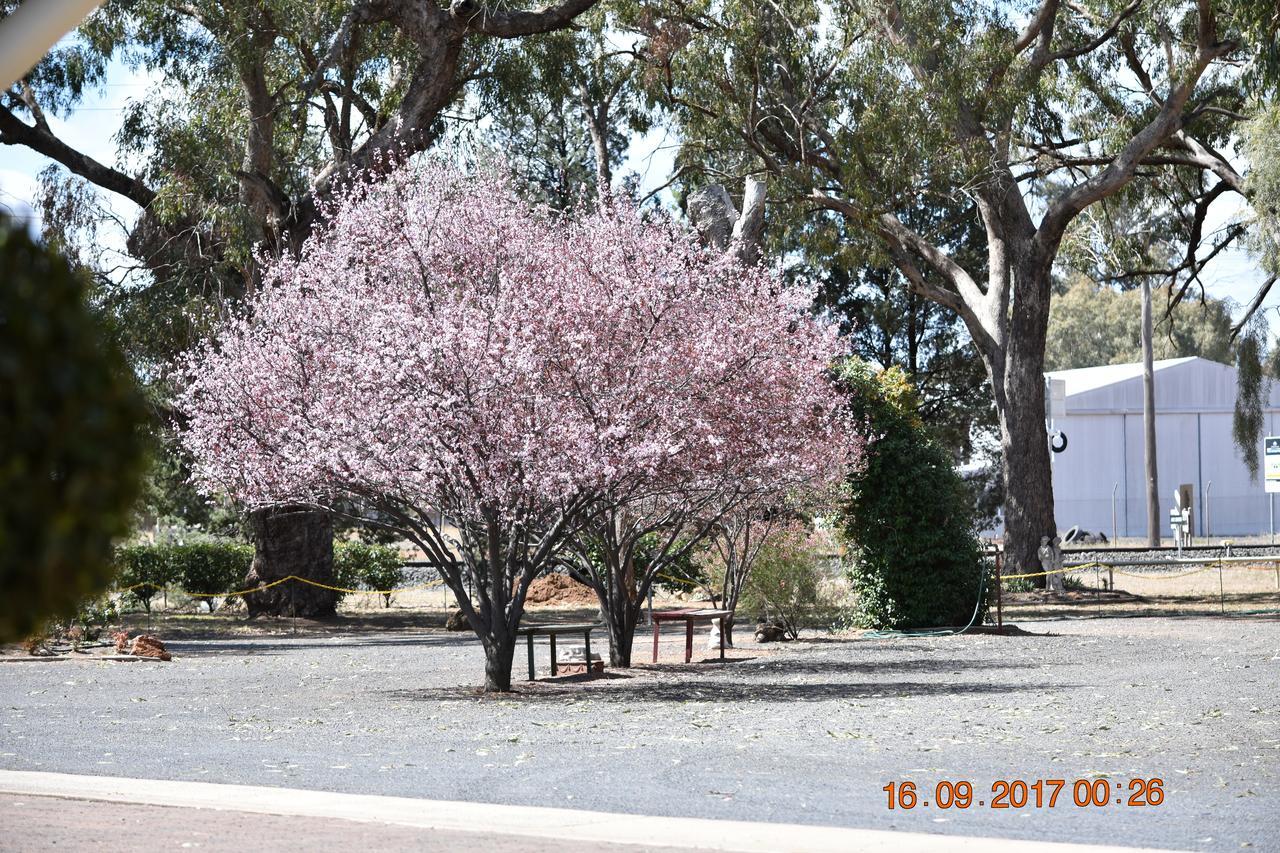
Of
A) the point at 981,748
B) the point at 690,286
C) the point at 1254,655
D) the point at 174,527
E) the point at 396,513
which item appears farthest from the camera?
the point at 174,527

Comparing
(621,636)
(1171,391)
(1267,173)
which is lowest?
(621,636)

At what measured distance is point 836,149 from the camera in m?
26.3

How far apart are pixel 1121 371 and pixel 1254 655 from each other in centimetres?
3867

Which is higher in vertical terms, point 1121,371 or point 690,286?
point 1121,371

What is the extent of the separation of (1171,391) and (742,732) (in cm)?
4483

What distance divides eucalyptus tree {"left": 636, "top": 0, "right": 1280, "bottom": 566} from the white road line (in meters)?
18.7

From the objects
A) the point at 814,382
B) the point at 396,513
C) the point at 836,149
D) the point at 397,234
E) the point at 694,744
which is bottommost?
the point at 694,744

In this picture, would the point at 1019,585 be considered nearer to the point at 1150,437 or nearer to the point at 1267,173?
the point at 1267,173

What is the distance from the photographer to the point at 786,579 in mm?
20172

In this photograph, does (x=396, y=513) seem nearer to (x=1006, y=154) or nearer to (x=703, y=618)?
(x=703, y=618)

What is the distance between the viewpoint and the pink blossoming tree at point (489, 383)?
12.4 meters

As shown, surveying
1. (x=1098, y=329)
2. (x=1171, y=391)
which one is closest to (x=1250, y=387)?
(x=1171, y=391)

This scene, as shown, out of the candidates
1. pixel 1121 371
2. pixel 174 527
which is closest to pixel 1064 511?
pixel 1121 371
